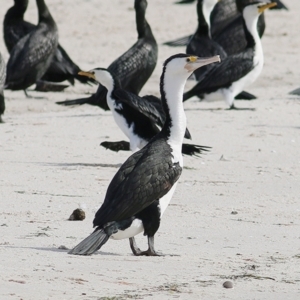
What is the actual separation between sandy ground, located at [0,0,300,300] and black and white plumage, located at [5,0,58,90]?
0.32 meters

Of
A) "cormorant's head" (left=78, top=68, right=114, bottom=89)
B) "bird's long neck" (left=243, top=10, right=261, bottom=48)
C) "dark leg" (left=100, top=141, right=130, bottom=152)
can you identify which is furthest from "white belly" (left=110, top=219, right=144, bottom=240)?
"bird's long neck" (left=243, top=10, right=261, bottom=48)

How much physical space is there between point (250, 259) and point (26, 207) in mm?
2062

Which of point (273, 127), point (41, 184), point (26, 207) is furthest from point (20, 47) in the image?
point (26, 207)

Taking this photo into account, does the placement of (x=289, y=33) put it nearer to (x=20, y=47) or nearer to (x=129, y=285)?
(x=20, y=47)

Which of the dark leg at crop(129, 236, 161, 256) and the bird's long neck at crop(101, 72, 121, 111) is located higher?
the dark leg at crop(129, 236, 161, 256)

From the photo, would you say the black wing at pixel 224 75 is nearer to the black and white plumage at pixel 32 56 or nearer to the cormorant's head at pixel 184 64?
the black and white plumage at pixel 32 56

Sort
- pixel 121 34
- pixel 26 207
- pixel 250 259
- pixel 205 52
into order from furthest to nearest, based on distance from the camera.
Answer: pixel 121 34, pixel 205 52, pixel 26 207, pixel 250 259

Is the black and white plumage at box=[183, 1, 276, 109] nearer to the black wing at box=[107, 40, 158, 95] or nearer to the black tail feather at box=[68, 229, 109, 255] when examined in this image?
the black wing at box=[107, 40, 158, 95]

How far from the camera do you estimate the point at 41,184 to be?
9.10m

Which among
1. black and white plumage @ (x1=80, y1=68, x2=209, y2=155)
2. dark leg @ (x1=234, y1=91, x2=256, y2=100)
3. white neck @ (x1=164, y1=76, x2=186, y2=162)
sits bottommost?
dark leg @ (x1=234, y1=91, x2=256, y2=100)

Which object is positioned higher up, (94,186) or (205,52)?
(94,186)

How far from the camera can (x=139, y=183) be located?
6.84 m

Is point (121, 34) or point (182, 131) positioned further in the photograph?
point (121, 34)

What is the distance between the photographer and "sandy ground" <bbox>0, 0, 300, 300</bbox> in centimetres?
596
